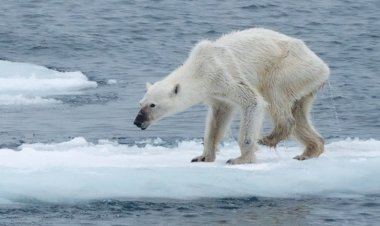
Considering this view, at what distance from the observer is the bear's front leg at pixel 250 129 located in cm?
1265

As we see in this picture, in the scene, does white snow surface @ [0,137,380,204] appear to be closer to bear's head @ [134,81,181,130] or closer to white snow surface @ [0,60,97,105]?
bear's head @ [134,81,181,130]

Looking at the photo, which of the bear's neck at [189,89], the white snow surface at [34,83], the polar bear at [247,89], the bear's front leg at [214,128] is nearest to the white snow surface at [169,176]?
the bear's front leg at [214,128]

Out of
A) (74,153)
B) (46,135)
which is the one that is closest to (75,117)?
(46,135)

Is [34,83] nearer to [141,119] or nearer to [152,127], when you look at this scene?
[152,127]

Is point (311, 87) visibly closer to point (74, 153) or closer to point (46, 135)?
point (74, 153)

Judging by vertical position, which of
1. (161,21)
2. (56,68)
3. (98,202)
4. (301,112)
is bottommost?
(98,202)

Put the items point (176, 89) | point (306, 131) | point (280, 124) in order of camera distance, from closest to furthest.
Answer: point (176, 89), point (280, 124), point (306, 131)

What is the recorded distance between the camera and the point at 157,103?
12.5m

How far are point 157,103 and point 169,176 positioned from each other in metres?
0.88

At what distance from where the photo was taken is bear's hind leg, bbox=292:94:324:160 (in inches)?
523

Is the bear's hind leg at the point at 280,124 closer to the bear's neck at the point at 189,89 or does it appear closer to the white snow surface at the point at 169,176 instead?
the white snow surface at the point at 169,176

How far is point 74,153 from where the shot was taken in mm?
13242

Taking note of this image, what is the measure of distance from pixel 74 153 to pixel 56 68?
9982 mm

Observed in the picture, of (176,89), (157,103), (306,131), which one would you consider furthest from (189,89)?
(306,131)
